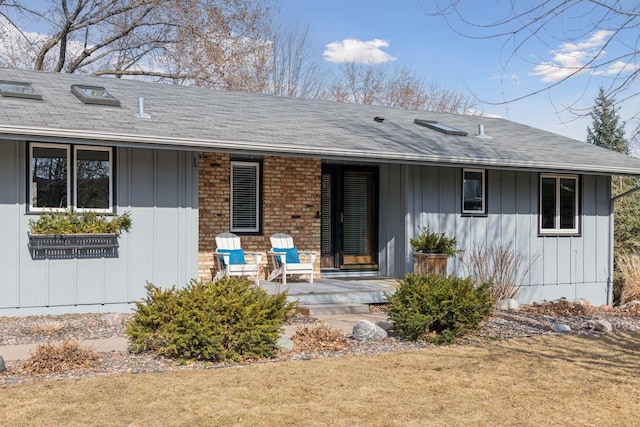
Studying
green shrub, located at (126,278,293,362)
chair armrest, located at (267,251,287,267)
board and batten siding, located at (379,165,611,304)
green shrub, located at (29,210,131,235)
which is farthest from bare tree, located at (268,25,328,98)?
green shrub, located at (126,278,293,362)

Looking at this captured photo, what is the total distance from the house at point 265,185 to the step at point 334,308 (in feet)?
6.03

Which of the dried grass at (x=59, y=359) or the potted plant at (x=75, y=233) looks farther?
the potted plant at (x=75, y=233)

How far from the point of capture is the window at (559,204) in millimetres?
12359

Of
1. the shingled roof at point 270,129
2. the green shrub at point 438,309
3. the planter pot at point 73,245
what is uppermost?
the shingled roof at point 270,129

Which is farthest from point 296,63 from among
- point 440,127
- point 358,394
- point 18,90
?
point 358,394

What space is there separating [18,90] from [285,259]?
4979mm

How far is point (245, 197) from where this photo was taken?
37.8 feet

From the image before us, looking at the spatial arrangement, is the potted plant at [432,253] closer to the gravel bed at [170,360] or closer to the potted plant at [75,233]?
the gravel bed at [170,360]

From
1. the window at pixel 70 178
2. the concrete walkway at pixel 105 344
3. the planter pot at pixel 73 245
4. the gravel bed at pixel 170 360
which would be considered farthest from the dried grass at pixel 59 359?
the window at pixel 70 178

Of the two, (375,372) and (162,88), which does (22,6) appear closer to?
(162,88)

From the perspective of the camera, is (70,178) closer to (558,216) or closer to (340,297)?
(340,297)

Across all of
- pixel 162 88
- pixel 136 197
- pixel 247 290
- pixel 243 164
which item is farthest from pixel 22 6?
pixel 247 290

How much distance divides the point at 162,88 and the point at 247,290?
737cm

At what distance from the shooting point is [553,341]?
7.44m
